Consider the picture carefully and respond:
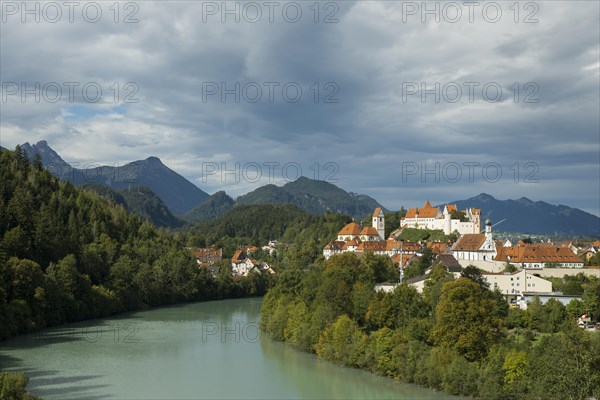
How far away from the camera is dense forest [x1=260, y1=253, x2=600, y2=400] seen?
19.3 m

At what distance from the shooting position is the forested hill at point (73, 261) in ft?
118

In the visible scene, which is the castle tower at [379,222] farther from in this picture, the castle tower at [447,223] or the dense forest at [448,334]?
the dense forest at [448,334]

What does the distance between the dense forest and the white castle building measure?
2565cm

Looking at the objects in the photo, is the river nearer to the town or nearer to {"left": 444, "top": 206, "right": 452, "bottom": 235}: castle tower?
the town

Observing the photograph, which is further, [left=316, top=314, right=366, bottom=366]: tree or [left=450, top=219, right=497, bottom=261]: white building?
[left=450, top=219, right=497, bottom=261]: white building

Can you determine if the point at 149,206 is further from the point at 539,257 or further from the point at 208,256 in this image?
the point at 539,257

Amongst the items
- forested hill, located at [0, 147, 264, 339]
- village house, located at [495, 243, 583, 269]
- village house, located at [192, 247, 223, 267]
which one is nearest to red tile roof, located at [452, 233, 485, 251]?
village house, located at [495, 243, 583, 269]

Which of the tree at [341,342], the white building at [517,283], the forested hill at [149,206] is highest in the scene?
the forested hill at [149,206]

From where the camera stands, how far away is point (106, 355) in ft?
95.1

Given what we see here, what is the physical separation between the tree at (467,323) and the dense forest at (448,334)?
0.12 feet

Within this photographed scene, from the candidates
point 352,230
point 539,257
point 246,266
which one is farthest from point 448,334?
point 246,266

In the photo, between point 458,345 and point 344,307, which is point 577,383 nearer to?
point 458,345

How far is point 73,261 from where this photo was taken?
1677 inches

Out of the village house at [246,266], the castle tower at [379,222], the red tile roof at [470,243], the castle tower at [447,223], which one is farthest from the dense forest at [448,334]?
the village house at [246,266]
